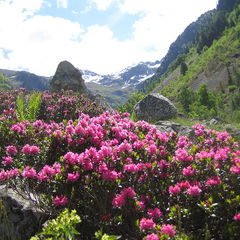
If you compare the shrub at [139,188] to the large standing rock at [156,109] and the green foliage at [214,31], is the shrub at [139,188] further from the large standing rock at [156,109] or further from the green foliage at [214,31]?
the green foliage at [214,31]

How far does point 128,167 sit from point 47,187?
131cm

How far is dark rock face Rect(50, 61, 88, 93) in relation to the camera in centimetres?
2273

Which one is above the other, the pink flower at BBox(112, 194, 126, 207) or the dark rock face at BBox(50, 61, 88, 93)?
the dark rock face at BBox(50, 61, 88, 93)

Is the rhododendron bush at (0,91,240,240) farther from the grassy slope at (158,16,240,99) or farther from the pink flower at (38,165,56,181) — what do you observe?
the grassy slope at (158,16,240,99)

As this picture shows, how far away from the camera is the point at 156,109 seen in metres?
15.9

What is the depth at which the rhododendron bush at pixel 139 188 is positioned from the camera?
3021mm

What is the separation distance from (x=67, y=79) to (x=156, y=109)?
1026 cm

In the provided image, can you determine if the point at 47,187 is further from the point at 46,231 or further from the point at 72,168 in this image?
the point at 46,231

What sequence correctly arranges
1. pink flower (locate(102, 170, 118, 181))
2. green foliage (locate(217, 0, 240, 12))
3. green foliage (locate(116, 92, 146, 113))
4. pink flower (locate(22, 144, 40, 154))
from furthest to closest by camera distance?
1. green foliage (locate(217, 0, 240, 12))
2. green foliage (locate(116, 92, 146, 113))
3. pink flower (locate(22, 144, 40, 154))
4. pink flower (locate(102, 170, 118, 181))

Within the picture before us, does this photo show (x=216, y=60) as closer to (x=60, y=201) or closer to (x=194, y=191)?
(x=194, y=191)

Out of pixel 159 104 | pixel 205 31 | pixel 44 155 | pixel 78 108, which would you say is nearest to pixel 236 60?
pixel 205 31

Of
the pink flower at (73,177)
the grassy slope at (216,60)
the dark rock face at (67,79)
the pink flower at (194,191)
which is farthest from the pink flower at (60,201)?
the grassy slope at (216,60)

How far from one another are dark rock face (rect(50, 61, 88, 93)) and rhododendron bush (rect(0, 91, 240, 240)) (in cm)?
1837

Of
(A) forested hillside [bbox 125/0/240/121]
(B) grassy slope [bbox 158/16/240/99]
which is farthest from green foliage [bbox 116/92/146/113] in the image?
(B) grassy slope [bbox 158/16/240/99]
